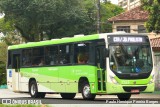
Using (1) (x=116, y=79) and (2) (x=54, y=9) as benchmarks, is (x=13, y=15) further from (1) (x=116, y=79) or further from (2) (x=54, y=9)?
(1) (x=116, y=79)

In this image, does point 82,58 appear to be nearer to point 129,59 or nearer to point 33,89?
point 129,59

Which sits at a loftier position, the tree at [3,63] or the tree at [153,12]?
the tree at [153,12]

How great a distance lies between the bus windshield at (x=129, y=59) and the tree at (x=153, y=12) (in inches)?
195

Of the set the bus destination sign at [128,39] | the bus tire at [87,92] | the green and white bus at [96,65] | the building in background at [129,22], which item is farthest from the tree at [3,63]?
the bus destination sign at [128,39]

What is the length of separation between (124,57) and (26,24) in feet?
119

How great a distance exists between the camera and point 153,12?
2895 centimetres

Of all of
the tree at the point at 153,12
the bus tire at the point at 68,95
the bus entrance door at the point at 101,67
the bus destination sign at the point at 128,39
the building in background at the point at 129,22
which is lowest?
the bus tire at the point at 68,95

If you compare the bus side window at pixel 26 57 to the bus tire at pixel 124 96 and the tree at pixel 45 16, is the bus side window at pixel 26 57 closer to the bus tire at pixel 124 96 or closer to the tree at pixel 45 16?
Result: the bus tire at pixel 124 96

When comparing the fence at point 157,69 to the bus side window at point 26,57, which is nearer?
the bus side window at point 26,57

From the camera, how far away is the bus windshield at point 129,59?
77.4 feet

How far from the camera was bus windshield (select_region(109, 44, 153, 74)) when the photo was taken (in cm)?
2359

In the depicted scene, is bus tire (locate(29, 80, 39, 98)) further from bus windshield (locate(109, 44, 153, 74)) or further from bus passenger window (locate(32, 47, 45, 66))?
bus windshield (locate(109, 44, 153, 74))

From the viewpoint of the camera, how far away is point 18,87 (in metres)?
31.9

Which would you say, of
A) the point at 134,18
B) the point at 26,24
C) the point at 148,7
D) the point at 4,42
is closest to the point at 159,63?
the point at 148,7
